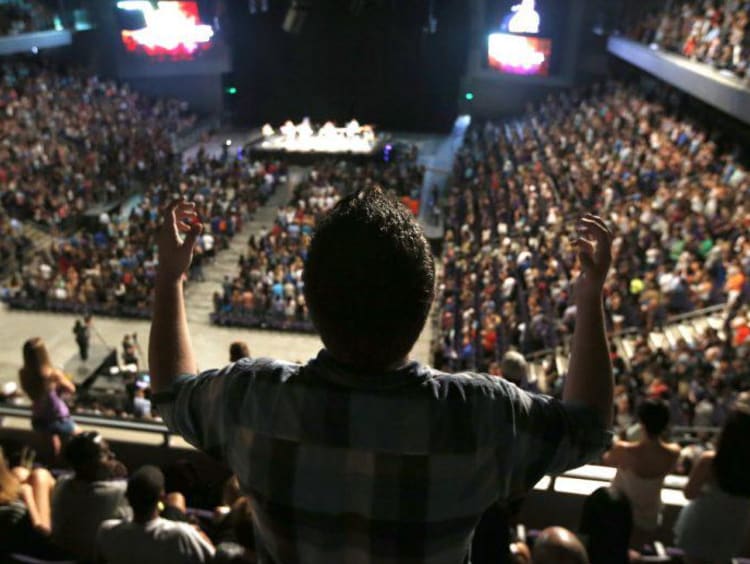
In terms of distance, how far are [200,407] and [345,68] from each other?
2515cm

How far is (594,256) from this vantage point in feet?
3.96

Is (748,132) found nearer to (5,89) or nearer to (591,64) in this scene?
(591,64)

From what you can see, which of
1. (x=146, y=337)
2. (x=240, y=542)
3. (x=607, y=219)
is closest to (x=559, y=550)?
(x=240, y=542)

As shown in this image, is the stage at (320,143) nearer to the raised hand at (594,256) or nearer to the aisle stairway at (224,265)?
the aisle stairway at (224,265)

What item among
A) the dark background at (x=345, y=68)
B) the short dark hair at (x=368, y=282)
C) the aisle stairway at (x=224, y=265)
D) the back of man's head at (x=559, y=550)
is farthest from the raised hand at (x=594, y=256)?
the dark background at (x=345, y=68)

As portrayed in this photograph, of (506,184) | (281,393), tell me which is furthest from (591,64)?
(281,393)

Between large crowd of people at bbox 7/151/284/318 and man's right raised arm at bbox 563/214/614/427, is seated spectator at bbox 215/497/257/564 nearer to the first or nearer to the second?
man's right raised arm at bbox 563/214/614/427

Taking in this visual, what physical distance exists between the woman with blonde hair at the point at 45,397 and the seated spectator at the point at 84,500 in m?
0.91

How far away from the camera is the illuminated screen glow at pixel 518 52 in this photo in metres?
21.7

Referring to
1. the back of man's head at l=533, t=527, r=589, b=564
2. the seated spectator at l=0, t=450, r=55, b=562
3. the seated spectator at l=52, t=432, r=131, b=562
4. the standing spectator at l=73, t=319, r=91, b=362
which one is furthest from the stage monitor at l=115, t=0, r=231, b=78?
the back of man's head at l=533, t=527, r=589, b=564

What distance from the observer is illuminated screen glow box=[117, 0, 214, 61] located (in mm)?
21953

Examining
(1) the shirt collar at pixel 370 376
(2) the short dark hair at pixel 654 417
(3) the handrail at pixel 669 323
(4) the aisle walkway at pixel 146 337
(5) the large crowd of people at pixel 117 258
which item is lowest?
(4) the aisle walkway at pixel 146 337

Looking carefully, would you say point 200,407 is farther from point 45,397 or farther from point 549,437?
point 45,397

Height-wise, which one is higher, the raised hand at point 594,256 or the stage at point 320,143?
the raised hand at point 594,256
